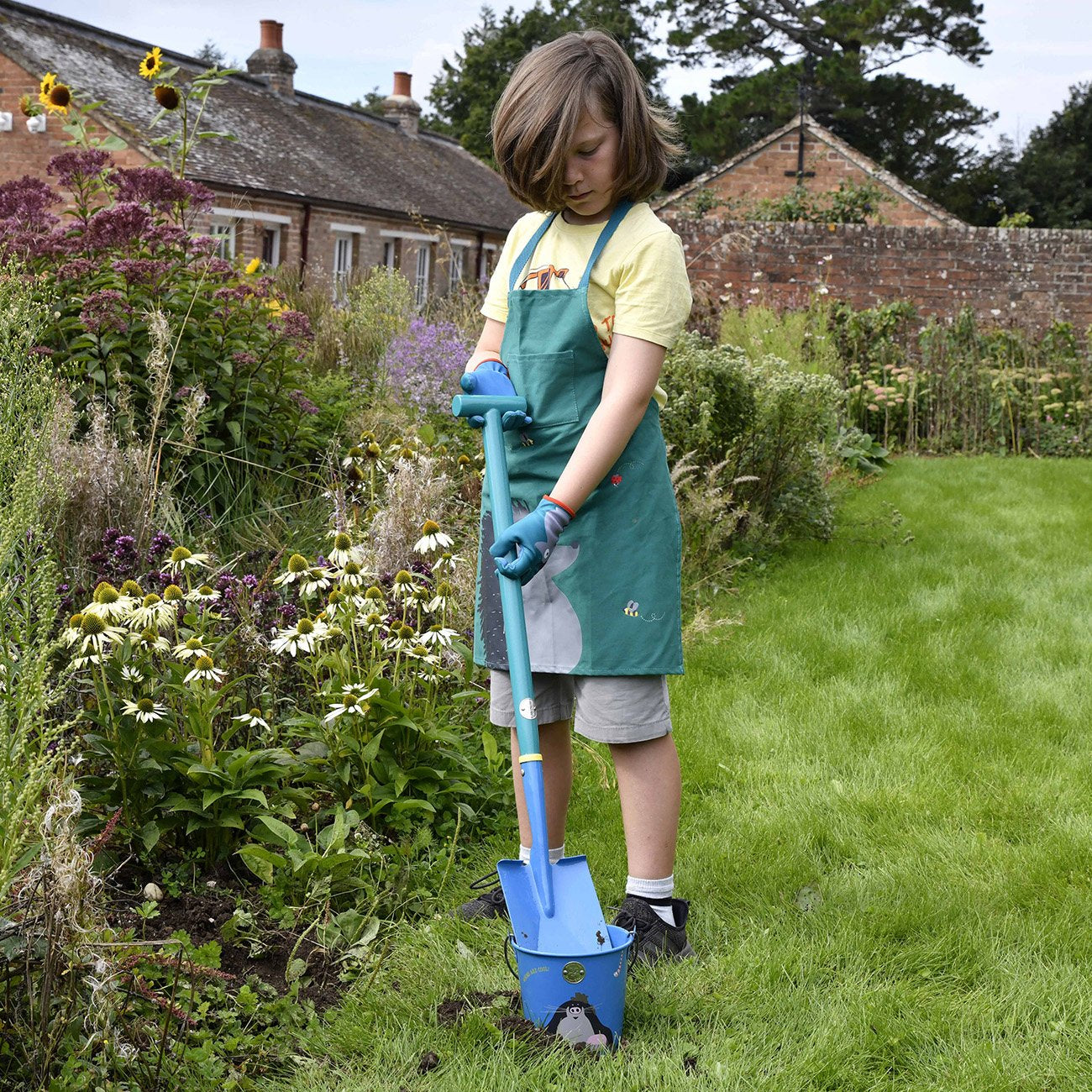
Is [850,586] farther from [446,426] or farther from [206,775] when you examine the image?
[206,775]

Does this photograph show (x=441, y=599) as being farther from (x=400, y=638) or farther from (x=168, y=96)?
(x=168, y=96)

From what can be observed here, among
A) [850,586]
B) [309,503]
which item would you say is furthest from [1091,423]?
[309,503]

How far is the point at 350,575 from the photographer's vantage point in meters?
3.14

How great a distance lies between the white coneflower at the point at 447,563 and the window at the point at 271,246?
16254 mm

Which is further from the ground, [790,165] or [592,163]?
[790,165]

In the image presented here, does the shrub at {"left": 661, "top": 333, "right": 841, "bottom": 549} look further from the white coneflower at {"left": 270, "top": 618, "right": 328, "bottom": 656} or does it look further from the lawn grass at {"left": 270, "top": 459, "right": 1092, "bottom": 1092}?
the white coneflower at {"left": 270, "top": 618, "right": 328, "bottom": 656}

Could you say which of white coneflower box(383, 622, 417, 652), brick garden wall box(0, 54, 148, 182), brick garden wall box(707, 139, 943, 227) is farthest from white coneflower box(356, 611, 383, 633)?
brick garden wall box(707, 139, 943, 227)

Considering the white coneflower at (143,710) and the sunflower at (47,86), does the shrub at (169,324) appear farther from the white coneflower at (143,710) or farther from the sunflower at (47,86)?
the white coneflower at (143,710)

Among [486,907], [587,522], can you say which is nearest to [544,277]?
[587,522]

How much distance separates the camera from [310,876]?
2.60 m

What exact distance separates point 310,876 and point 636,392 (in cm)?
126

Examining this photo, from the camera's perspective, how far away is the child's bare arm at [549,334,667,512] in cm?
215

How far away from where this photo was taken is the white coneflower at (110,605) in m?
2.65

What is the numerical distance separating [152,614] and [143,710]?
22cm
